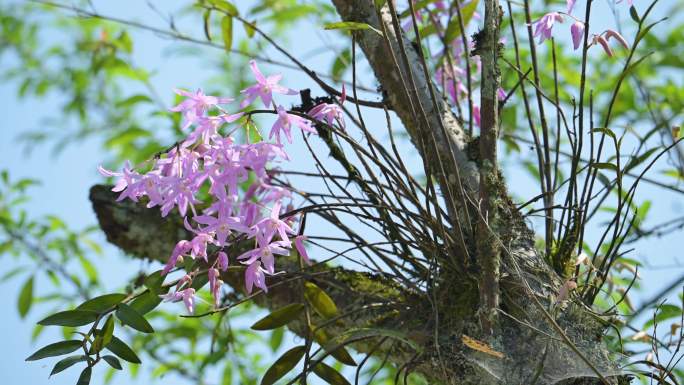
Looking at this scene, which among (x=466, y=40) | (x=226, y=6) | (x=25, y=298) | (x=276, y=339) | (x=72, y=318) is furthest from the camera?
(x=25, y=298)

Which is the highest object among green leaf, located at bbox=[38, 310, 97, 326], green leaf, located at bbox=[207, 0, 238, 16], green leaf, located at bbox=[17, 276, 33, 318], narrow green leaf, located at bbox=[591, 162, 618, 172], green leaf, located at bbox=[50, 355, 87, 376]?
green leaf, located at bbox=[207, 0, 238, 16]

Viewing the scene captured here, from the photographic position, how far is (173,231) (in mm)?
1672

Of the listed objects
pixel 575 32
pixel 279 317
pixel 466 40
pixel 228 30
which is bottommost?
pixel 279 317

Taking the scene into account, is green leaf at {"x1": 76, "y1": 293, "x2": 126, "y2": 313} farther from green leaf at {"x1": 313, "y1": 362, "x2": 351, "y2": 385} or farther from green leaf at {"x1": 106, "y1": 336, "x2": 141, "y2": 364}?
green leaf at {"x1": 313, "y1": 362, "x2": 351, "y2": 385}

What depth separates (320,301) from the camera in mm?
1255

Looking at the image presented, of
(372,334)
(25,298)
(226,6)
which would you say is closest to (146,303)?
(372,334)

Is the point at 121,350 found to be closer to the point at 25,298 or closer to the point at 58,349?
the point at 58,349

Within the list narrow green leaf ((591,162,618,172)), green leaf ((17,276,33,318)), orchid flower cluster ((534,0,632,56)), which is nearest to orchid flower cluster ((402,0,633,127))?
orchid flower cluster ((534,0,632,56))

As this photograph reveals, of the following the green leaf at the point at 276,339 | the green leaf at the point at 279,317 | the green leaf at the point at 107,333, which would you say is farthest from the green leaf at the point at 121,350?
the green leaf at the point at 276,339

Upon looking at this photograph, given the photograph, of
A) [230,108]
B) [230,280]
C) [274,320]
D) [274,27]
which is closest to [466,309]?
[274,320]

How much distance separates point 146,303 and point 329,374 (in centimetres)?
28

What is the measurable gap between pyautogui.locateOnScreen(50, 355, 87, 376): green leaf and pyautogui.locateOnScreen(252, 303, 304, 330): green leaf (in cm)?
24

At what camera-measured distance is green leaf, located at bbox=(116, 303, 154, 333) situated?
1.07m

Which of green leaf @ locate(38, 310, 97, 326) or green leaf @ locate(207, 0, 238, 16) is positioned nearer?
green leaf @ locate(38, 310, 97, 326)
